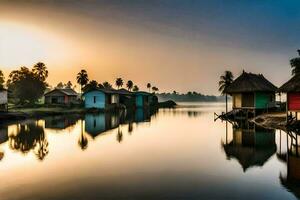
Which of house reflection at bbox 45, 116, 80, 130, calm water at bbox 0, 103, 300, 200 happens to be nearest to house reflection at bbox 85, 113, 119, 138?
house reflection at bbox 45, 116, 80, 130

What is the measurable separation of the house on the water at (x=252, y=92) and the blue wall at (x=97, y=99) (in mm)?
36219

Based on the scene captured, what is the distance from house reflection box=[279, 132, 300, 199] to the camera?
12.4 meters

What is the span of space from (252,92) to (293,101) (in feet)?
41.3

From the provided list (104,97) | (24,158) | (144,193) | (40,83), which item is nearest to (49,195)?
(144,193)

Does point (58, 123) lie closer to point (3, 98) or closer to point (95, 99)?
point (3, 98)

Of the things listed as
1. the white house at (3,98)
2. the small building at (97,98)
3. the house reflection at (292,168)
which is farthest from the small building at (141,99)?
the house reflection at (292,168)

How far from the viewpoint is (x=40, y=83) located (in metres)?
80.1

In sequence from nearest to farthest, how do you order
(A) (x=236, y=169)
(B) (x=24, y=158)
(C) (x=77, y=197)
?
(C) (x=77, y=197) < (A) (x=236, y=169) < (B) (x=24, y=158)

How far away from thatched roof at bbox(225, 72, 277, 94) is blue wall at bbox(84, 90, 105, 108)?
3622 cm

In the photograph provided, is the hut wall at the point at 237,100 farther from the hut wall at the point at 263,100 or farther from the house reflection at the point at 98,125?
the house reflection at the point at 98,125

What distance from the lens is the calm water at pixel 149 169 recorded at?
468 inches

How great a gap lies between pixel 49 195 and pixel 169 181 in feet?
16.4

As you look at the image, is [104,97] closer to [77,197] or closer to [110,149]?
[110,149]

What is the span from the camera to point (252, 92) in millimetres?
43562
